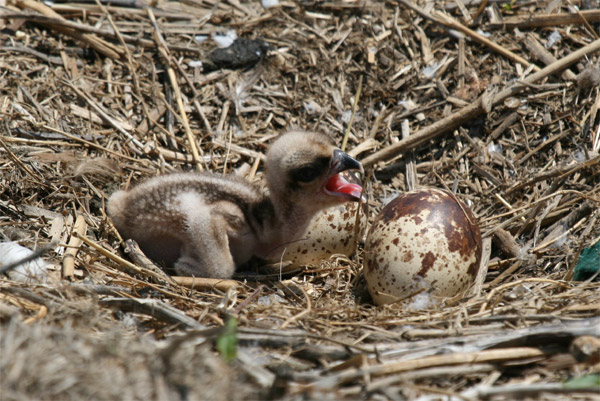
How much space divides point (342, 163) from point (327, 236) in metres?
0.60

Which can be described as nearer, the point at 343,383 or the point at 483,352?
the point at 343,383

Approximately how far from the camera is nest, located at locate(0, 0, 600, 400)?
249 cm

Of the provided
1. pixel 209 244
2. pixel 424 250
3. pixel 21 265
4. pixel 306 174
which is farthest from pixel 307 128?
pixel 21 265

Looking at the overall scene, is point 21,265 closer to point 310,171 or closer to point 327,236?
point 310,171

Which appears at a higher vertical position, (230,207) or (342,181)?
(342,181)

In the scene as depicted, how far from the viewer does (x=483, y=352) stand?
2725 millimetres

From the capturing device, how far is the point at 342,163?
384cm

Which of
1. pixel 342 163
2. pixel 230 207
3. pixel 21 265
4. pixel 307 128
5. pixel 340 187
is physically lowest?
pixel 21 265

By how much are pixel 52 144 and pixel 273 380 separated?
2913 mm

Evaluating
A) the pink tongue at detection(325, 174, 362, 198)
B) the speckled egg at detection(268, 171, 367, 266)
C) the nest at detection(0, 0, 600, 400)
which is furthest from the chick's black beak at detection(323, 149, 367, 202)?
the nest at detection(0, 0, 600, 400)

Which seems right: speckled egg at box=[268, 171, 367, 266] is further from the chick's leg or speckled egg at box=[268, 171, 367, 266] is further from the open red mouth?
the chick's leg

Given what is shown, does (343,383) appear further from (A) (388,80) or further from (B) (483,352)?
(A) (388,80)

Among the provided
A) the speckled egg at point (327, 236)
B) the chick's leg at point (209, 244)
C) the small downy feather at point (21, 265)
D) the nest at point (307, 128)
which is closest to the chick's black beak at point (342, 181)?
the speckled egg at point (327, 236)

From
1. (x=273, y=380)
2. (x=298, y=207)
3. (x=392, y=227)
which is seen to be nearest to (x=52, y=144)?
(x=298, y=207)
